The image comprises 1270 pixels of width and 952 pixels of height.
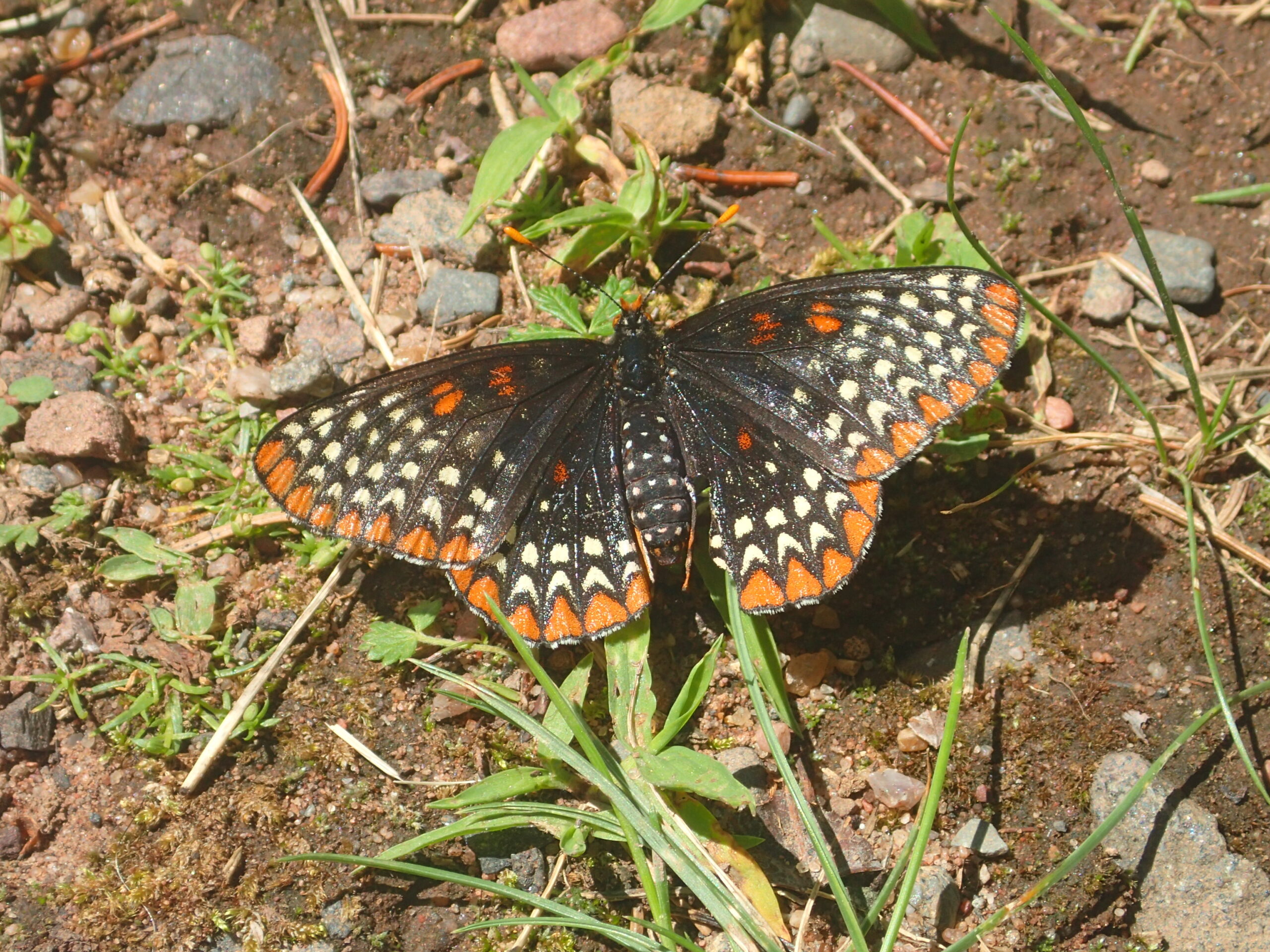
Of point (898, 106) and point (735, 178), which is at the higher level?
point (898, 106)

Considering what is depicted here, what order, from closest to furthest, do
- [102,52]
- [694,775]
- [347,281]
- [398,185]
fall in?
[694,775], [347,281], [398,185], [102,52]

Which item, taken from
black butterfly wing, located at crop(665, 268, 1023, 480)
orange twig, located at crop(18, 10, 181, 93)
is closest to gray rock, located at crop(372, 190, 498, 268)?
black butterfly wing, located at crop(665, 268, 1023, 480)

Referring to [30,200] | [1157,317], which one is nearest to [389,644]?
[30,200]

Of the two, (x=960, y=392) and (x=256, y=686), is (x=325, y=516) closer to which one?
(x=256, y=686)

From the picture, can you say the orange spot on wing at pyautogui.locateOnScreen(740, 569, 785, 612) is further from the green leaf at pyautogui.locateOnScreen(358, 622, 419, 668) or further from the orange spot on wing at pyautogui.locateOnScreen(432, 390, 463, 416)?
the green leaf at pyautogui.locateOnScreen(358, 622, 419, 668)

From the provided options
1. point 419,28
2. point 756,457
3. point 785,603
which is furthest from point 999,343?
point 419,28

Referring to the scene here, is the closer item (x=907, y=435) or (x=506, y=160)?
(x=907, y=435)

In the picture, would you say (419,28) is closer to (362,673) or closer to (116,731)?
(362,673)
